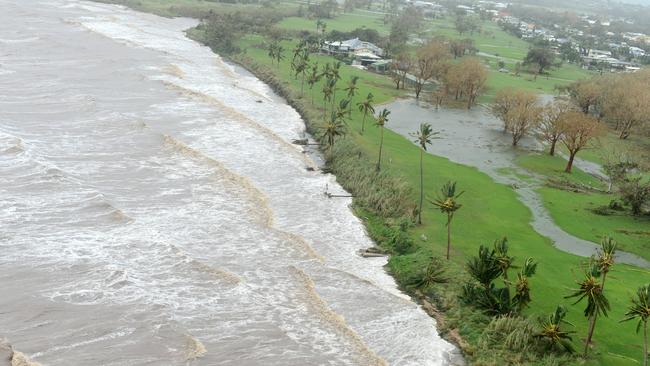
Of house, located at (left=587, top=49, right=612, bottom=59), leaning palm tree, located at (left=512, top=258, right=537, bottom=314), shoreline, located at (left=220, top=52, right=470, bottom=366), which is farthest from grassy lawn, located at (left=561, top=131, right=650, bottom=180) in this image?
house, located at (left=587, top=49, right=612, bottom=59)

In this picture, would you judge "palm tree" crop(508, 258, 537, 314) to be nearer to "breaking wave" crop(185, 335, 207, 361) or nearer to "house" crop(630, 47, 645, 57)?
"breaking wave" crop(185, 335, 207, 361)

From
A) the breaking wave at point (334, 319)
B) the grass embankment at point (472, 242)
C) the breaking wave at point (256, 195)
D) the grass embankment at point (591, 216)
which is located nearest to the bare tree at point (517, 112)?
the grass embankment at point (591, 216)

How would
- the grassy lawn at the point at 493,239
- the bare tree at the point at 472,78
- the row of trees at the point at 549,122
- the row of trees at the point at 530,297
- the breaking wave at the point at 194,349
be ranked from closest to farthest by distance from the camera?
the row of trees at the point at 530,297 < the breaking wave at the point at 194,349 < the grassy lawn at the point at 493,239 < the row of trees at the point at 549,122 < the bare tree at the point at 472,78

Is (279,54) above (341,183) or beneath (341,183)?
above

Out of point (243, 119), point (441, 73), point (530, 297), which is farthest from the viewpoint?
→ point (441, 73)

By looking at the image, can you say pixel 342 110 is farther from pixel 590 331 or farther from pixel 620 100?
pixel 620 100

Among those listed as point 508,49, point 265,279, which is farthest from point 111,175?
point 508,49

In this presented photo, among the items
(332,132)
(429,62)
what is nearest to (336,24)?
(429,62)

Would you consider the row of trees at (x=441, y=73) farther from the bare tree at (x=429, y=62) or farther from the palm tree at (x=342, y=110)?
the palm tree at (x=342, y=110)
